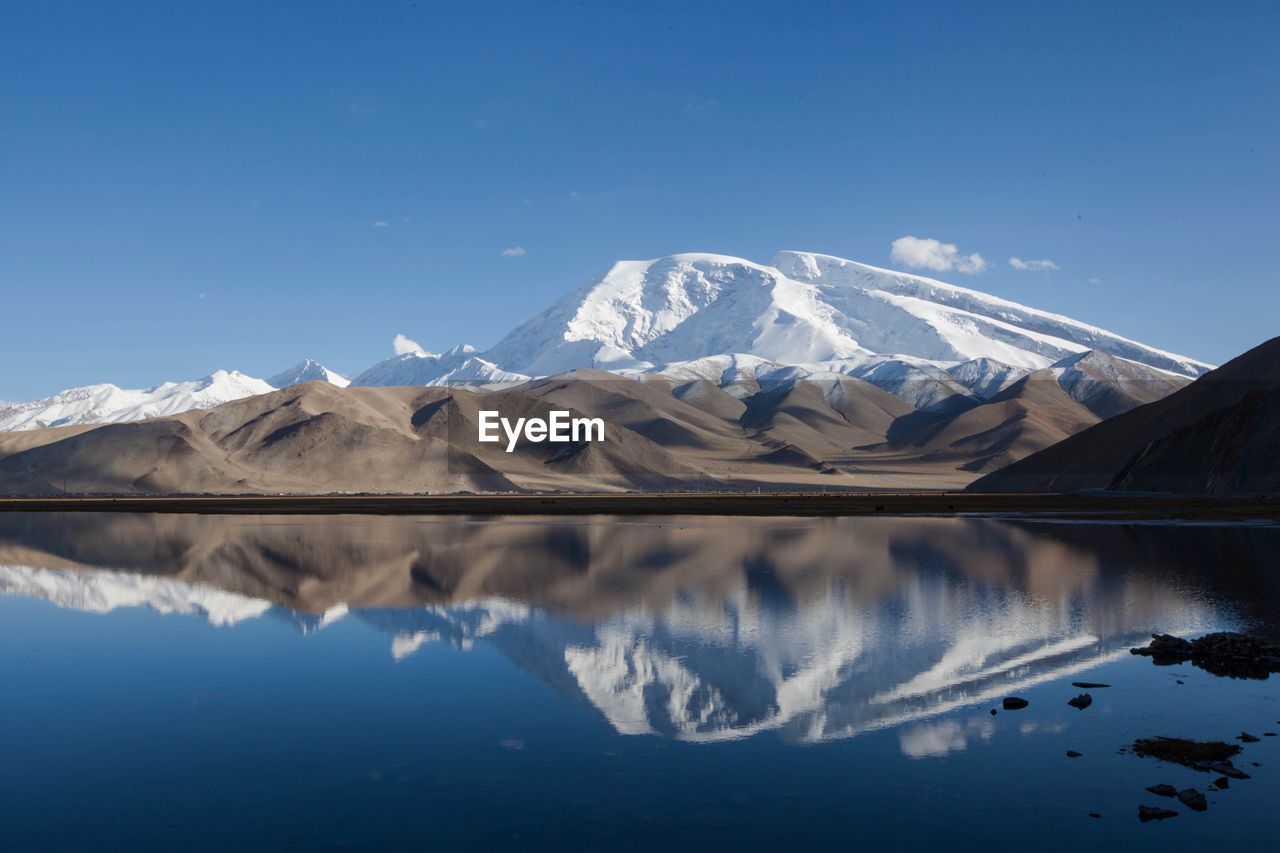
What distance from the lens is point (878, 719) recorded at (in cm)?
2000

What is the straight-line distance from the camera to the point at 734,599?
3631 centimetres

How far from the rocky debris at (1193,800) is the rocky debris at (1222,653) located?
954cm

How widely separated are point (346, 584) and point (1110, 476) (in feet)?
413

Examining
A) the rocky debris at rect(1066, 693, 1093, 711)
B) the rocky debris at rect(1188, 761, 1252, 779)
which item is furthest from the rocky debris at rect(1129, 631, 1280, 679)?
the rocky debris at rect(1188, 761, 1252, 779)

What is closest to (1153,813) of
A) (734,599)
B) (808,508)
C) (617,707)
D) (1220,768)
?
(1220,768)

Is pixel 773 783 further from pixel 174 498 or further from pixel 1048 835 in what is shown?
pixel 174 498

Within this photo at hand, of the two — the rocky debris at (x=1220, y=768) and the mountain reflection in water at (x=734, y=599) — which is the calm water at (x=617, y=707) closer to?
the mountain reflection in water at (x=734, y=599)

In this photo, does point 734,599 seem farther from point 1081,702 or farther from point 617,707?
point 1081,702

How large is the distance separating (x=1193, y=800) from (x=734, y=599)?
71.0 feet

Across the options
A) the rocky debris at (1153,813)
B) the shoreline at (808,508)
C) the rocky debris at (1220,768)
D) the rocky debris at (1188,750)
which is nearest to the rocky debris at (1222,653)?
the rocky debris at (1188,750)

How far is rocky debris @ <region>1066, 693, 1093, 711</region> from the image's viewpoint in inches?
821

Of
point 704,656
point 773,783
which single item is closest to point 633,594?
point 704,656

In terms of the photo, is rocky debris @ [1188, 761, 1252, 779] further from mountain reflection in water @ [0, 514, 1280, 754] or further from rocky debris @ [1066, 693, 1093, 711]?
mountain reflection in water @ [0, 514, 1280, 754]

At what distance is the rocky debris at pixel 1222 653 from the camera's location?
952 inches
